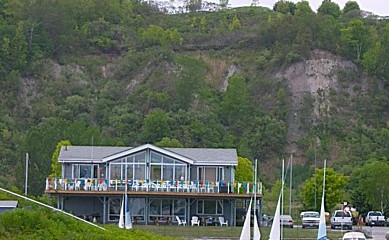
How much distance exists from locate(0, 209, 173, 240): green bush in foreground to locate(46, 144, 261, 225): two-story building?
91.1 feet

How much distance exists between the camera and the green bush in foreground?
25422mm

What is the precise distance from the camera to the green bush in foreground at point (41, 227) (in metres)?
25.4

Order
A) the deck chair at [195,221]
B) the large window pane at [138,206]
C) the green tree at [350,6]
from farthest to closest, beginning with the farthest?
1. the green tree at [350,6]
2. the large window pane at [138,206]
3. the deck chair at [195,221]

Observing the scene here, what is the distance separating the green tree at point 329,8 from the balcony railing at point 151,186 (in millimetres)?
96876

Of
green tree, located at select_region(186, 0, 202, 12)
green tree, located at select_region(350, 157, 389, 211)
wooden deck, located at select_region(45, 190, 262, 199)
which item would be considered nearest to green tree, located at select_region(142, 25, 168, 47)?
green tree, located at select_region(186, 0, 202, 12)

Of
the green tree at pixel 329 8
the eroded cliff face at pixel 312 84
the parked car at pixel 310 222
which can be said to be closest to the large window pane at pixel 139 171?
the parked car at pixel 310 222

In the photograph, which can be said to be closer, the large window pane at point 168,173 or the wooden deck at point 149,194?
the wooden deck at point 149,194

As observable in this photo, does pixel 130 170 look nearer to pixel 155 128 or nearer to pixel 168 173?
pixel 168 173

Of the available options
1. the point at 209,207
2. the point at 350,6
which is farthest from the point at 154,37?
the point at 209,207

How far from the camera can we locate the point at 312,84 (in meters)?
114

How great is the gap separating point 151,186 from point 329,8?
100 meters

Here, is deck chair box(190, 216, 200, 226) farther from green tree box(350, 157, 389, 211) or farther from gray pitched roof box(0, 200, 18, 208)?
gray pitched roof box(0, 200, 18, 208)

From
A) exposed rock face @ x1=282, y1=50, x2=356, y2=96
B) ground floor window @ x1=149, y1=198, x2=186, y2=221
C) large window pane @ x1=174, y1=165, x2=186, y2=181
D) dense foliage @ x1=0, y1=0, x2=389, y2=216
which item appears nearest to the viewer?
ground floor window @ x1=149, y1=198, x2=186, y2=221

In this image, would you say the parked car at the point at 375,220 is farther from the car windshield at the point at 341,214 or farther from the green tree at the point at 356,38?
the green tree at the point at 356,38
